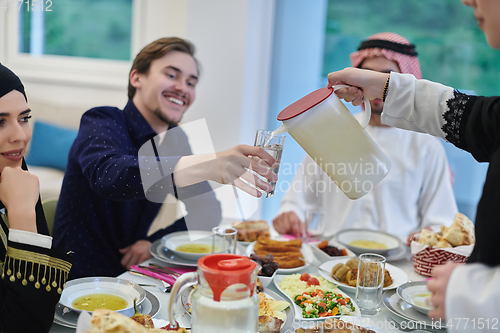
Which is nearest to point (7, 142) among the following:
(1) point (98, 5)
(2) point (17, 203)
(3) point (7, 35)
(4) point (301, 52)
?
(2) point (17, 203)

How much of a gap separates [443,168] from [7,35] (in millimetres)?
3937

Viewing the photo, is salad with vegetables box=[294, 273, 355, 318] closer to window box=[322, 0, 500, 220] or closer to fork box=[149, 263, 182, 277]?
fork box=[149, 263, 182, 277]

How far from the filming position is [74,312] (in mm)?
925

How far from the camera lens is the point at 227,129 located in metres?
3.15

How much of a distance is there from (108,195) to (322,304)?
65 centimetres

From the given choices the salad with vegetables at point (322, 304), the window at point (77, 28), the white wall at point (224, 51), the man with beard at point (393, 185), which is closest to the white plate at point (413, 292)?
the salad with vegetables at point (322, 304)

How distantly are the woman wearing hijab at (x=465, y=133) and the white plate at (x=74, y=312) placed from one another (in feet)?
1.90

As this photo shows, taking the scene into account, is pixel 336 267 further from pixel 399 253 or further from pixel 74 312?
pixel 74 312

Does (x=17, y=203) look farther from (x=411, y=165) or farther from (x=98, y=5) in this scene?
(x=98, y=5)

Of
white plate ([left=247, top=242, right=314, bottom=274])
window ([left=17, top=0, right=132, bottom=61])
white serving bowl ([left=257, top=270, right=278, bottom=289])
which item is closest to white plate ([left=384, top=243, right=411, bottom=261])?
white plate ([left=247, top=242, right=314, bottom=274])

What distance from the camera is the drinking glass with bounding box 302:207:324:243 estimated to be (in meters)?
1.67

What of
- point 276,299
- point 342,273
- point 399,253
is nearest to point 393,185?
point 399,253

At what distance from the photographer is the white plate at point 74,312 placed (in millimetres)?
883

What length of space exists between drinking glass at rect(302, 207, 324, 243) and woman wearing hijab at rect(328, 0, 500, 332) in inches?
26.2
